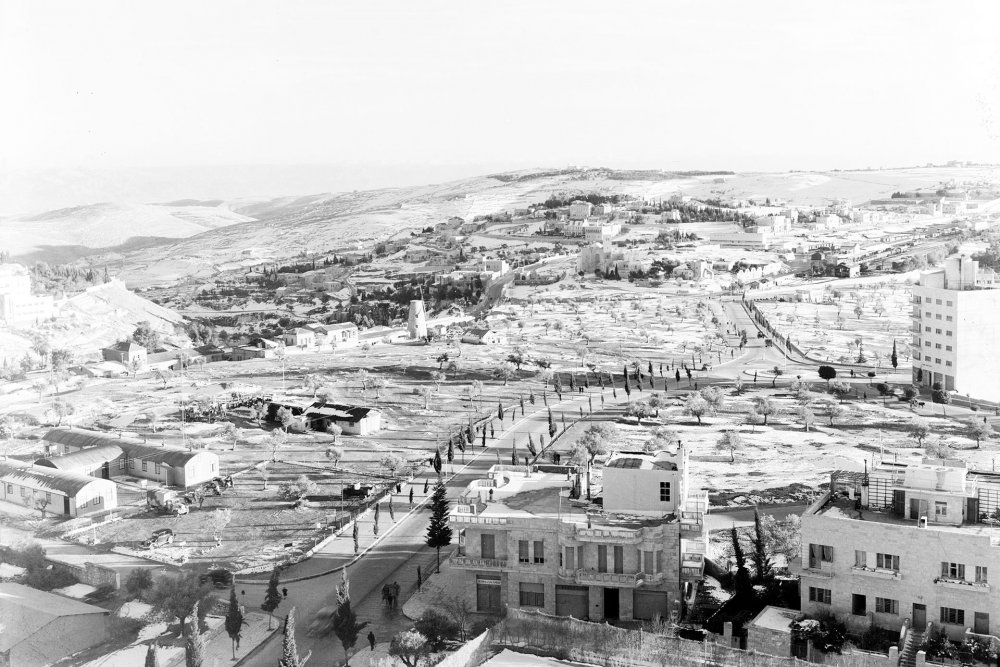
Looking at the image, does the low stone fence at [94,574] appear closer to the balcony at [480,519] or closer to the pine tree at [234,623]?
the pine tree at [234,623]

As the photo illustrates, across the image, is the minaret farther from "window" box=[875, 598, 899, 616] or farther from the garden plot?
"window" box=[875, 598, 899, 616]

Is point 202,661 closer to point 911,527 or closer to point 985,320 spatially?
point 911,527

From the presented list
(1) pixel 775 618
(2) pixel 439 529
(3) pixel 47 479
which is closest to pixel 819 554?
(1) pixel 775 618

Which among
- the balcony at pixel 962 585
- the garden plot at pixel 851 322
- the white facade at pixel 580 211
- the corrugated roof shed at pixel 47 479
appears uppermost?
the white facade at pixel 580 211

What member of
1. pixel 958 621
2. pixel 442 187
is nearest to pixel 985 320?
pixel 958 621

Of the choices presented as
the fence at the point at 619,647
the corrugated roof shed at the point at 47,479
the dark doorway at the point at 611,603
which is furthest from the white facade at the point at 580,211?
the fence at the point at 619,647

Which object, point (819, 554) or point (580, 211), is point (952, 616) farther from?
point (580, 211)
